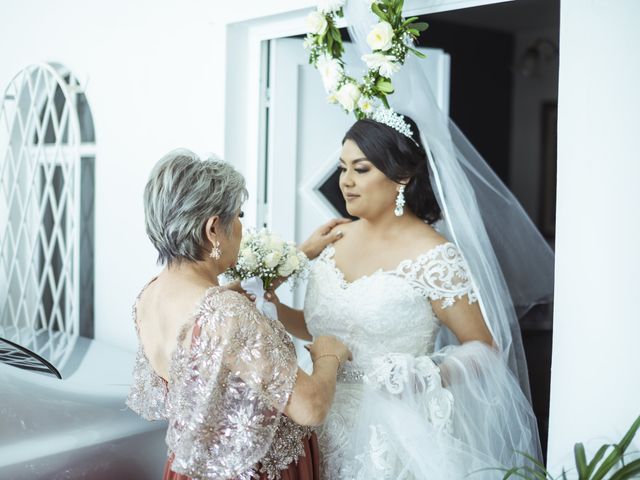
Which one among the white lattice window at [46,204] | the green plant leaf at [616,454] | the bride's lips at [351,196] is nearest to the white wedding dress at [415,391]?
the bride's lips at [351,196]

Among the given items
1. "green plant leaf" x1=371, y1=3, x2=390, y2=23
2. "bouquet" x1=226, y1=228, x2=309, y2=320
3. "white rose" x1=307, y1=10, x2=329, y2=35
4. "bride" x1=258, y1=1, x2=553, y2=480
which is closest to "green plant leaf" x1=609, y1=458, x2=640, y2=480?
"bride" x1=258, y1=1, x2=553, y2=480

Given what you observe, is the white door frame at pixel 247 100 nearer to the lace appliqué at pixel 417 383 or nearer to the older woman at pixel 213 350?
the lace appliqué at pixel 417 383

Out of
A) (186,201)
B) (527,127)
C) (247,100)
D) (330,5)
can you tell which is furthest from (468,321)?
(527,127)

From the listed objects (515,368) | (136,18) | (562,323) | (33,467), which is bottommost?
(33,467)

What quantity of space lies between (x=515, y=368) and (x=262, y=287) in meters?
0.90

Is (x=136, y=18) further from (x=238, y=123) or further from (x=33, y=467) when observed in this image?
(x=33, y=467)

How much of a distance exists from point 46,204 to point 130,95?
4.01 feet

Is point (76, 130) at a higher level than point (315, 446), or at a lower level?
higher

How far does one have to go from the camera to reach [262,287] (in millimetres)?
2691

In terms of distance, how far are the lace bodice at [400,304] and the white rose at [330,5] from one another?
3.01 feet

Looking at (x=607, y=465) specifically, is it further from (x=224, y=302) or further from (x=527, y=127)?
(x=527, y=127)

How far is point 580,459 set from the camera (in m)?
2.11

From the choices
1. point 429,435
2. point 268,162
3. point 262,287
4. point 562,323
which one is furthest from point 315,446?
point 268,162

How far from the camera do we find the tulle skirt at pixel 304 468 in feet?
7.02
